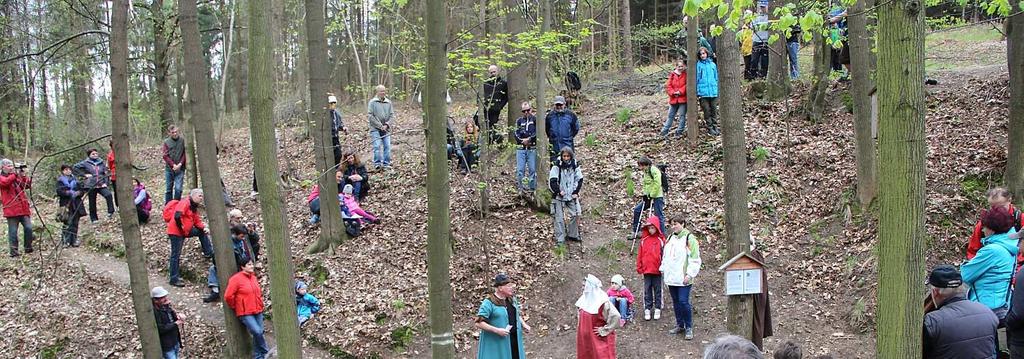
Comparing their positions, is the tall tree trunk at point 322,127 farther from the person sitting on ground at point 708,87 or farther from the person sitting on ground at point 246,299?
the person sitting on ground at point 708,87

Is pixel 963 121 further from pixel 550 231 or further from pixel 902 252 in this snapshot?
pixel 902 252

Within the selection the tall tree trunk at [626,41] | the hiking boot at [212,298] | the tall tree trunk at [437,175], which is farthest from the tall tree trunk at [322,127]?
the tall tree trunk at [626,41]

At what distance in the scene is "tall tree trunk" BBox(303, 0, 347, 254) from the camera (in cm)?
1197

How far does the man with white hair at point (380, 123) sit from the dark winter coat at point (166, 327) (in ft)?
19.1

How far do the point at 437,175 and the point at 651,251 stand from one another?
4.36 m

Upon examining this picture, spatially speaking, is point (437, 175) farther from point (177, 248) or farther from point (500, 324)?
point (177, 248)

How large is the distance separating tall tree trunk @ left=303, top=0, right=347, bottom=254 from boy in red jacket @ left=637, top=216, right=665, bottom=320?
18.7ft

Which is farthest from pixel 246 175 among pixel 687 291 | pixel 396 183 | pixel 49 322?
pixel 687 291

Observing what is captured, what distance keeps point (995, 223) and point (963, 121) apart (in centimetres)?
863

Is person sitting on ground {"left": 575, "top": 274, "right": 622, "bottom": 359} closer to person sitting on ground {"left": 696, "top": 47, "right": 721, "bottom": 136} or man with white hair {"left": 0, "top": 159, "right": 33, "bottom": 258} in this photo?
person sitting on ground {"left": 696, "top": 47, "right": 721, "bottom": 136}

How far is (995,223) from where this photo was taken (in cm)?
597

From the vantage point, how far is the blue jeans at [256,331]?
32.0 ft

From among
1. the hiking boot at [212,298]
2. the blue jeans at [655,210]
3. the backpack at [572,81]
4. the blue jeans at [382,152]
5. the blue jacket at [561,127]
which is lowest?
the hiking boot at [212,298]

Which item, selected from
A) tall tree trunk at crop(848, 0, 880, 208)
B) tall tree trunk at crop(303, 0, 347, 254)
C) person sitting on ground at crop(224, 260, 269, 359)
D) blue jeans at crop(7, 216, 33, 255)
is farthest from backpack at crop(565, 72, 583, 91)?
blue jeans at crop(7, 216, 33, 255)
